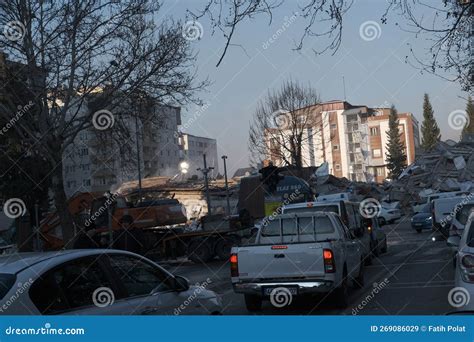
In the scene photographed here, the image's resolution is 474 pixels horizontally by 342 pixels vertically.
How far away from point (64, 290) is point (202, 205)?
3801 cm

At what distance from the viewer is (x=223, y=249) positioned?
21250mm

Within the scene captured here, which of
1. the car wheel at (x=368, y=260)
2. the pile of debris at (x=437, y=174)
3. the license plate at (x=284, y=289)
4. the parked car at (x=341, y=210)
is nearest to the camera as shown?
the license plate at (x=284, y=289)

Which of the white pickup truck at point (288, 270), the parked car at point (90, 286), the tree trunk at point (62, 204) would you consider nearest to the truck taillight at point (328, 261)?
the white pickup truck at point (288, 270)

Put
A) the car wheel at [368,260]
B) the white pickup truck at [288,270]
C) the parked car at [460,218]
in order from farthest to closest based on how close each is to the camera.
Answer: the car wheel at [368,260], the parked car at [460,218], the white pickup truck at [288,270]

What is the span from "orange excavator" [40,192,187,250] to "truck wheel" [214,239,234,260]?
2478 mm

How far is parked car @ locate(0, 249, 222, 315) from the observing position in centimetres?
413

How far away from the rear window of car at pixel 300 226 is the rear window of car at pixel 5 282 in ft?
23.7

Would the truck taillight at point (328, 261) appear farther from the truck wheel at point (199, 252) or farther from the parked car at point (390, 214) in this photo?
the parked car at point (390, 214)

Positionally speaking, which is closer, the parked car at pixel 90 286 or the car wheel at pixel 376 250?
Answer: the parked car at pixel 90 286

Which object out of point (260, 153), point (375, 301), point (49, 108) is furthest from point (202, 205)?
point (375, 301)

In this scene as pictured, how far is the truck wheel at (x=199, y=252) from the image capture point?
21.2m

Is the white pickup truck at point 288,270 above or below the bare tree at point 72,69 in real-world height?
below

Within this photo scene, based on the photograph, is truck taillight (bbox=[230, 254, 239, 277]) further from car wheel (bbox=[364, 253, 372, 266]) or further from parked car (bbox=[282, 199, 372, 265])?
car wheel (bbox=[364, 253, 372, 266])
